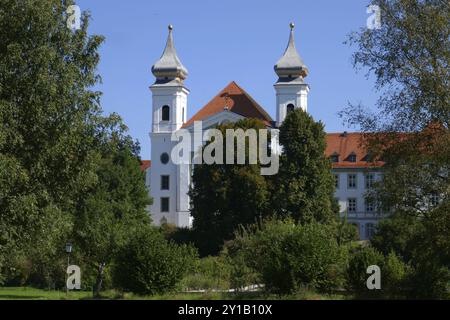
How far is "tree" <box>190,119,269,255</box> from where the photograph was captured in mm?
56469

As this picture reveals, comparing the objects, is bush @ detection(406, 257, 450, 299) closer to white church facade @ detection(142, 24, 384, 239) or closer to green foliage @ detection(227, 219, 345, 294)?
green foliage @ detection(227, 219, 345, 294)

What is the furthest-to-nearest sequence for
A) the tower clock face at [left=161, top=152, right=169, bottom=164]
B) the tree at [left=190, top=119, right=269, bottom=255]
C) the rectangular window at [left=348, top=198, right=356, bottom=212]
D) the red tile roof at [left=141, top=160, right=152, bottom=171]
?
1. the red tile roof at [left=141, top=160, right=152, bottom=171]
2. the rectangular window at [left=348, top=198, right=356, bottom=212]
3. the tower clock face at [left=161, top=152, right=169, bottom=164]
4. the tree at [left=190, top=119, right=269, bottom=255]

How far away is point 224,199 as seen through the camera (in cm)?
5750

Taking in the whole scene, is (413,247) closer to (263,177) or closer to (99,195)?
(99,195)

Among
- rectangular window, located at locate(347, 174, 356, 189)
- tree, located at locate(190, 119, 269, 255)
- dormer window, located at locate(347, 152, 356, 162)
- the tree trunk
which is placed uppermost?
dormer window, located at locate(347, 152, 356, 162)

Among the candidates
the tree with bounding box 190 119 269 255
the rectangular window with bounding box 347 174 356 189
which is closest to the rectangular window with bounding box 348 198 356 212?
the rectangular window with bounding box 347 174 356 189

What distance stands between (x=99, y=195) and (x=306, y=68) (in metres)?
36.8

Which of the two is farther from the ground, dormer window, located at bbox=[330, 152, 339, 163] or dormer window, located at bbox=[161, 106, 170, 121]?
dormer window, located at bbox=[161, 106, 170, 121]

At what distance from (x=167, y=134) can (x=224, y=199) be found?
26.6m

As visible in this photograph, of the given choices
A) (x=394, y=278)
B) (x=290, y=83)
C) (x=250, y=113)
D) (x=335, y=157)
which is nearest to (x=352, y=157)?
(x=335, y=157)

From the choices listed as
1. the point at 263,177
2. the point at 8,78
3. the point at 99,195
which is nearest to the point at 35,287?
the point at 99,195

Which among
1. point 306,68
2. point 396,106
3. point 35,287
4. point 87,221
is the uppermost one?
point 306,68

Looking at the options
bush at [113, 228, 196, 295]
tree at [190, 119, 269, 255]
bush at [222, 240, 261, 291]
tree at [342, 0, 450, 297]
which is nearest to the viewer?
tree at [342, 0, 450, 297]
